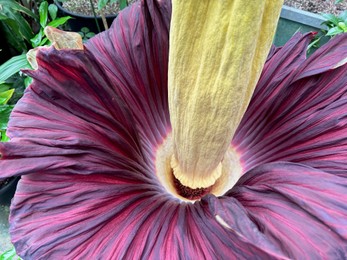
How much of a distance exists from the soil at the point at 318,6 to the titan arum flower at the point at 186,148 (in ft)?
3.87

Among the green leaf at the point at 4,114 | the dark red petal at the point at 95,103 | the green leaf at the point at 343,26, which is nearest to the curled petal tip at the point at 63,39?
the dark red petal at the point at 95,103

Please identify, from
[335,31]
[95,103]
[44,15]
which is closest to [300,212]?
[95,103]

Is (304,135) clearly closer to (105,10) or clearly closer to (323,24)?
(323,24)

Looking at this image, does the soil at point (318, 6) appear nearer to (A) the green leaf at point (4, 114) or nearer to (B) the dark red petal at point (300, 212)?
(A) the green leaf at point (4, 114)

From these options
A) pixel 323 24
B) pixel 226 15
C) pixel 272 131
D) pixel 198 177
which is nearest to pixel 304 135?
pixel 272 131

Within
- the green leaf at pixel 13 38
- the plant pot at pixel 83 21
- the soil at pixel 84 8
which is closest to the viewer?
the green leaf at pixel 13 38

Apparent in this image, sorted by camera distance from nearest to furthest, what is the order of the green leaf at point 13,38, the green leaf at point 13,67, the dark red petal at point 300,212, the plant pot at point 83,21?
1. the dark red petal at point 300,212
2. the green leaf at point 13,67
3. the green leaf at point 13,38
4. the plant pot at point 83,21

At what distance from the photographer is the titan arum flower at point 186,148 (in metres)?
0.47

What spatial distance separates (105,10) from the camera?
1.93 meters

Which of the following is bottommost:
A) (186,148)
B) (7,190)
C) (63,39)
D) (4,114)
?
(7,190)

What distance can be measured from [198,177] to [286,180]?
19cm

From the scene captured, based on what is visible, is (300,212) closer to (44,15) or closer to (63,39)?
(63,39)

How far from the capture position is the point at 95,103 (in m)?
0.61

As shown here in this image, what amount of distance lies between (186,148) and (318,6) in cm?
147
